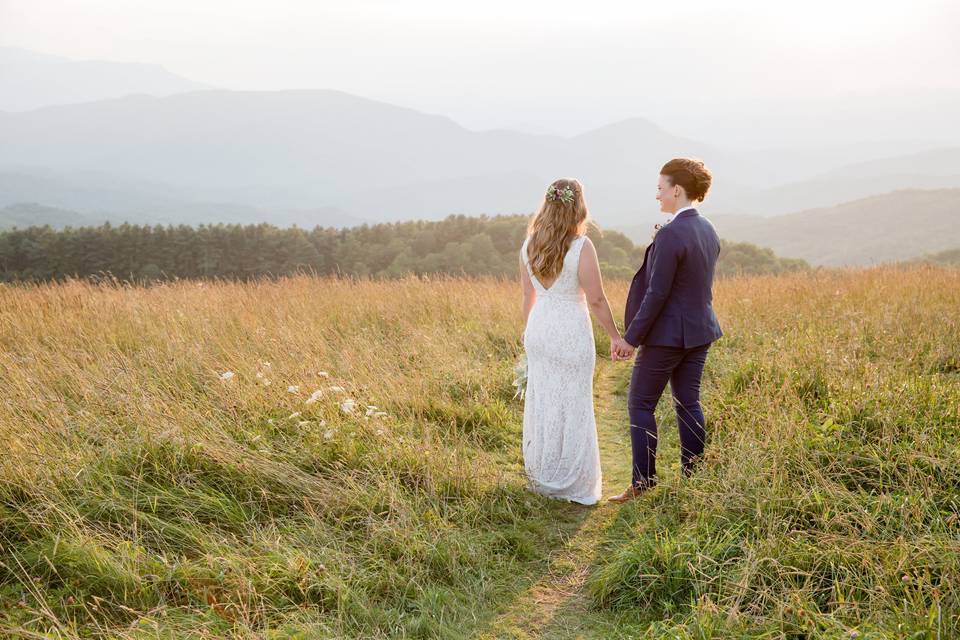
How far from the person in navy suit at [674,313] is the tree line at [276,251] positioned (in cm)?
3177

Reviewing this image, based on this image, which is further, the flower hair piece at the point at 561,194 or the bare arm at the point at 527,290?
the bare arm at the point at 527,290

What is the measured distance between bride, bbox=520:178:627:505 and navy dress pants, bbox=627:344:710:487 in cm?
32

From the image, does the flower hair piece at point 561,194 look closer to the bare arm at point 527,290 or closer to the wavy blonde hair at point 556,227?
the wavy blonde hair at point 556,227

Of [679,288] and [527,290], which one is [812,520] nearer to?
[679,288]

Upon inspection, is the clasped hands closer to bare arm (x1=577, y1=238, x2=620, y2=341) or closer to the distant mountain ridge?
bare arm (x1=577, y1=238, x2=620, y2=341)

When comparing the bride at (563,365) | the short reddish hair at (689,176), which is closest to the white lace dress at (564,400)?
the bride at (563,365)

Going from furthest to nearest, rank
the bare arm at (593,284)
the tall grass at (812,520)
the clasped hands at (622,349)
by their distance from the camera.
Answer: the bare arm at (593,284), the clasped hands at (622,349), the tall grass at (812,520)

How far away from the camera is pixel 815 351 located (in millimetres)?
5867

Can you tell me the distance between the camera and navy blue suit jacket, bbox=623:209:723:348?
163 inches

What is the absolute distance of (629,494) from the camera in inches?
183

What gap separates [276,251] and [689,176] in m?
40.8

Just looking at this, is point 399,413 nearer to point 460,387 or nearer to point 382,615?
point 460,387

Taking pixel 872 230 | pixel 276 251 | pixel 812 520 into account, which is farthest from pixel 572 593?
pixel 872 230

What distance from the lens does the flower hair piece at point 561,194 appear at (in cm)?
442
